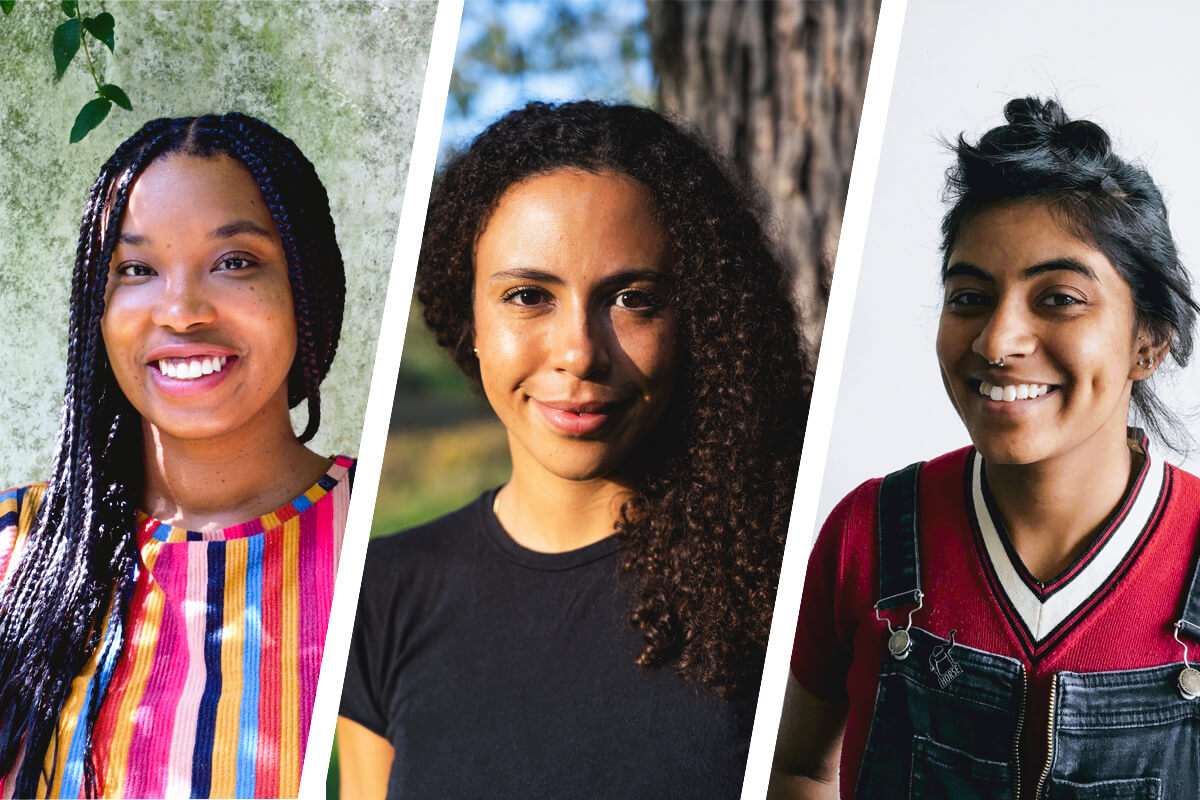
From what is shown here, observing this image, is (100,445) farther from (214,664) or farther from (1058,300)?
(1058,300)

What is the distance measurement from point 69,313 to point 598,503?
1137mm

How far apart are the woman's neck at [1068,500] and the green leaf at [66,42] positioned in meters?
1.91

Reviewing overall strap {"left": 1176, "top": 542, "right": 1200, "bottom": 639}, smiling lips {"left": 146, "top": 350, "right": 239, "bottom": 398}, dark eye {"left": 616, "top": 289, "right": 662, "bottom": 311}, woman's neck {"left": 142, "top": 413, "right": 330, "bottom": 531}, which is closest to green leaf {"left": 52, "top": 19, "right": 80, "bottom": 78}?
smiling lips {"left": 146, "top": 350, "right": 239, "bottom": 398}

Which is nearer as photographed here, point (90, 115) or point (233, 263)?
Result: point (233, 263)

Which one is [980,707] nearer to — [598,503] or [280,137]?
[598,503]

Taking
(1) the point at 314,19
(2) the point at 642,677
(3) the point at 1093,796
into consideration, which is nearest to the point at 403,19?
(1) the point at 314,19

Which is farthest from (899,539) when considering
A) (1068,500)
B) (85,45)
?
(85,45)

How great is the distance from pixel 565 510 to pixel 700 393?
0.30 metres

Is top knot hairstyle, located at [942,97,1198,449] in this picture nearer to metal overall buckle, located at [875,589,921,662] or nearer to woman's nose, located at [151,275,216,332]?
metal overall buckle, located at [875,589,921,662]

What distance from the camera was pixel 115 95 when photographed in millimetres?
2162

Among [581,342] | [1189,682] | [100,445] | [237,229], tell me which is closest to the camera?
[1189,682]

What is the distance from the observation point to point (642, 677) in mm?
1835

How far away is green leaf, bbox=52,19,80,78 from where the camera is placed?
2131 mm

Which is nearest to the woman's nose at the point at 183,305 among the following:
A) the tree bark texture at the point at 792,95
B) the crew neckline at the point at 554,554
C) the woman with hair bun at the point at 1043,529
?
the crew neckline at the point at 554,554
